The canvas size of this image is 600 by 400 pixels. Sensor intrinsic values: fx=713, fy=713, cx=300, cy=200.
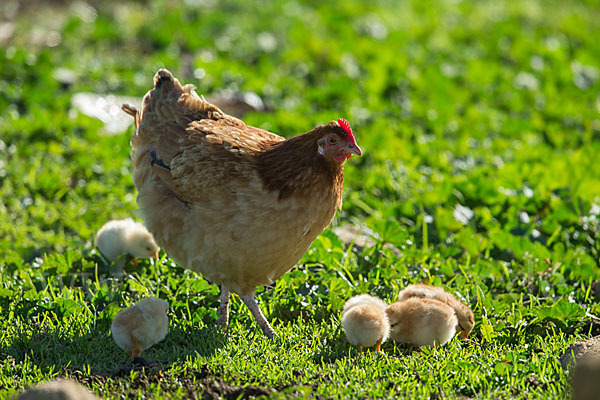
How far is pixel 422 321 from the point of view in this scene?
439cm

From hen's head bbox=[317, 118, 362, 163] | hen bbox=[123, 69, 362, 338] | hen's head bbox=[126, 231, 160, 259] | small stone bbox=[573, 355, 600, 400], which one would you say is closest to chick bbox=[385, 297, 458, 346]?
hen bbox=[123, 69, 362, 338]

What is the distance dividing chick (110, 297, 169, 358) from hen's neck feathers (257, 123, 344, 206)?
105 cm

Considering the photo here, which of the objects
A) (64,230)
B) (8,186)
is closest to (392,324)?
(64,230)

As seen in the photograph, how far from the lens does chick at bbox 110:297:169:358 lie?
4.21 metres

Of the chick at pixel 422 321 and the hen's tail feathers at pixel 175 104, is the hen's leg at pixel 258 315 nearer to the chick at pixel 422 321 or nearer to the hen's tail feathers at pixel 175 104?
the chick at pixel 422 321

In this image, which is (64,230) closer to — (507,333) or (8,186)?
(8,186)

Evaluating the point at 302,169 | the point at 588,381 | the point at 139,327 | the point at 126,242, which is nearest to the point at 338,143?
the point at 302,169

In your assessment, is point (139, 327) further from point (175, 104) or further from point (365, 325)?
point (175, 104)

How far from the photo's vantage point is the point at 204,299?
16.7 feet

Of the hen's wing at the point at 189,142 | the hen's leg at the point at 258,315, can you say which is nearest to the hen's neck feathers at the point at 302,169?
the hen's wing at the point at 189,142

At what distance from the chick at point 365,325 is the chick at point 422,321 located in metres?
0.14

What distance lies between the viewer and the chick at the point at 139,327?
13.8 feet

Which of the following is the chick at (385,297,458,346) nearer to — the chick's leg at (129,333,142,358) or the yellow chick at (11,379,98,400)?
the chick's leg at (129,333,142,358)

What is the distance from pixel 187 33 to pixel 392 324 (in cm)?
679
